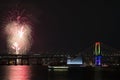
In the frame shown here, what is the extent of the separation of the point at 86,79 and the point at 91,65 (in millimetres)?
38771

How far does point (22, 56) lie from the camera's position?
137625 millimetres

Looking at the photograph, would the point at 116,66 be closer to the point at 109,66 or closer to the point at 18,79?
the point at 109,66

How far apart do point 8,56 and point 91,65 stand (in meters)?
32.2

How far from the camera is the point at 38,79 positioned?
76438 mm

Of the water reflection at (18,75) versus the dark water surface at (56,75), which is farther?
the dark water surface at (56,75)

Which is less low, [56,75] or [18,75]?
[56,75]

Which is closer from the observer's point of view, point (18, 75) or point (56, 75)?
point (56, 75)

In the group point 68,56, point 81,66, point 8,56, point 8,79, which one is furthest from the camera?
point 8,56

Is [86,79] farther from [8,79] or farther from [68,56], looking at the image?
[68,56]

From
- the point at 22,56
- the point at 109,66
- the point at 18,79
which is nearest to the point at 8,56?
the point at 22,56

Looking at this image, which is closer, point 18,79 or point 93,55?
point 18,79

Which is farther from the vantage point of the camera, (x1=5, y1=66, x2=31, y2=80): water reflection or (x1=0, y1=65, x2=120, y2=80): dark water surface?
(x1=0, y1=65, x2=120, y2=80): dark water surface

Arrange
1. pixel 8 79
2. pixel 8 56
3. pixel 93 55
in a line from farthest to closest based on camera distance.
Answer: pixel 8 56 < pixel 93 55 < pixel 8 79

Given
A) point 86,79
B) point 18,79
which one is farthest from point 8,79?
point 86,79
